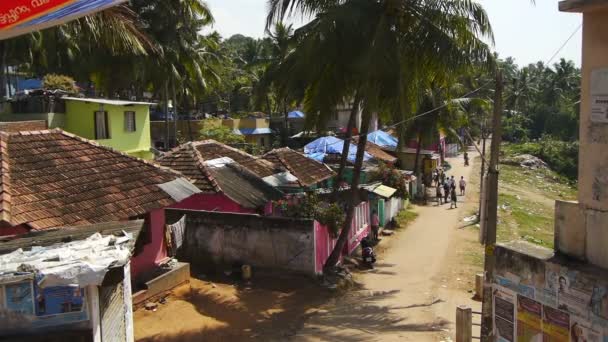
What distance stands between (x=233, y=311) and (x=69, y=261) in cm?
620

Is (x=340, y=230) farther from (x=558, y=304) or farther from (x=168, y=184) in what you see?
(x=558, y=304)

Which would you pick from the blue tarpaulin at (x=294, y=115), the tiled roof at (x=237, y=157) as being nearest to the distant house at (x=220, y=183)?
the tiled roof at (x=237, y=157)

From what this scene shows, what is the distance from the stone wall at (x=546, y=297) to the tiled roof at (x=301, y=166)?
41.1ft

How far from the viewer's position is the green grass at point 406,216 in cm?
2381

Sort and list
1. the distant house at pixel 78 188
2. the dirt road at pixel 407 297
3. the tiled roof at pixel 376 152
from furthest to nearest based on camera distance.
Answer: the tiled roof at pixel 376 152
the dirt road at pixel 407 297
the distant house at pixel 78 188

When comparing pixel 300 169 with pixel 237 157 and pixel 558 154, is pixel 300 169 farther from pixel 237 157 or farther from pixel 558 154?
pixel 558 154

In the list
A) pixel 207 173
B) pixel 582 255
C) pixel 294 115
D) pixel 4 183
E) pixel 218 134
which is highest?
pixel 294 115

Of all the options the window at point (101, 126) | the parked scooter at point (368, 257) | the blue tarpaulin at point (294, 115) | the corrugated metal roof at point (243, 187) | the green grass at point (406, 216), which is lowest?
the green grass at point (406, 216)

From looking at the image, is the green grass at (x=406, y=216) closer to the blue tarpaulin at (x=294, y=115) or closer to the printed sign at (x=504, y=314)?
the printed sign at (x=504, y=314)

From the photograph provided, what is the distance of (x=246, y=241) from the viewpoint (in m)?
13.6

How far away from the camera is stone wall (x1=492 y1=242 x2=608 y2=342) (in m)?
5.65

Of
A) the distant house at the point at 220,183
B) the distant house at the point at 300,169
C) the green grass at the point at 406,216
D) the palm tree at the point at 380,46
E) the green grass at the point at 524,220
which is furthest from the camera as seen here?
the green grass at the point at 406,216

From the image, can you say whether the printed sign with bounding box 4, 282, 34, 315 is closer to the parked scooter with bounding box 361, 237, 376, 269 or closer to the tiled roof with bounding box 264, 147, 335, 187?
the parked scooter with bounding box 361, 237, 376, 269

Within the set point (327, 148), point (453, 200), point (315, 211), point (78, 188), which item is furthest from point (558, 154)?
point (78, 188)
